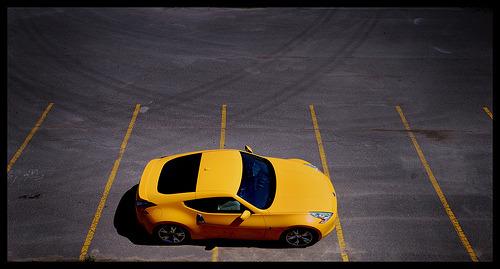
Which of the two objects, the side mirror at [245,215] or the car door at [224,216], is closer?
the side mirror at [245,215]

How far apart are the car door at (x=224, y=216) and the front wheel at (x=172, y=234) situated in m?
0.44

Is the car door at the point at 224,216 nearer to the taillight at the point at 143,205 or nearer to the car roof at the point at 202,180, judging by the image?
the car roof at the point at 202,180

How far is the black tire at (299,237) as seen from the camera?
6879mm

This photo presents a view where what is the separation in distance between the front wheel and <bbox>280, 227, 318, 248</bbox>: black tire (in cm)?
188

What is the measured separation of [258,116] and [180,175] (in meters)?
4.14

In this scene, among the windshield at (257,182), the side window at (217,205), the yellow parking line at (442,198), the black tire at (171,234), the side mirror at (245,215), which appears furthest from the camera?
the yellow parking line at (442,198)

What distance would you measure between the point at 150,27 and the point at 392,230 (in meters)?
12.9

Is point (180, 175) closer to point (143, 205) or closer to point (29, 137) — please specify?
point (143, 205)

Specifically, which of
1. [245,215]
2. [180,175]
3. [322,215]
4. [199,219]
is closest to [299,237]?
[322,215]

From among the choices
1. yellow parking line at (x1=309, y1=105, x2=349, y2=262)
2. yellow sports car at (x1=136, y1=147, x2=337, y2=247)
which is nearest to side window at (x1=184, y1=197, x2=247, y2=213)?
yellow sports car at (x1=136, y1=147, x2=337, y2=247)

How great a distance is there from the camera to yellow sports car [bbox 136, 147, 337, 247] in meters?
6.71

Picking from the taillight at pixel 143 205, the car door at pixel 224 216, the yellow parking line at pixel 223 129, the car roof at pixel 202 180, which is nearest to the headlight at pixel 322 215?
the car door at pixel 224 216

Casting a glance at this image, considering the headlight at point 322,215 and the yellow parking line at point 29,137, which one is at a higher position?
the yellow parking line at point 29,137
